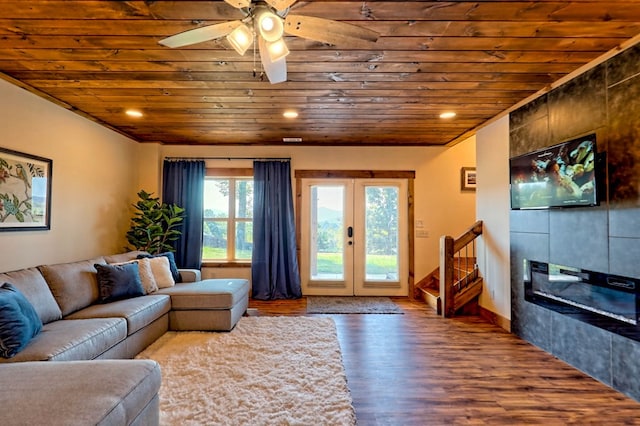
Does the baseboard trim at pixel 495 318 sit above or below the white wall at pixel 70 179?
below

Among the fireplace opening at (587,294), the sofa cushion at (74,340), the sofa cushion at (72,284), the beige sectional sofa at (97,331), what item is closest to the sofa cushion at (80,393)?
the beige sectional sofa at (97,331)

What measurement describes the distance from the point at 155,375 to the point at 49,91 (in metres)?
3.03

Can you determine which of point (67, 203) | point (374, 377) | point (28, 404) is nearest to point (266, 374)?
point (374, 377)

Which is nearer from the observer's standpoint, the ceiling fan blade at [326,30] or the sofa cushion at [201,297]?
the ceiling fan blade at [326,30]

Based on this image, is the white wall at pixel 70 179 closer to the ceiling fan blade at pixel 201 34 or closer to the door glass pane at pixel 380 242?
the ceiling fan blade at pixel 201 34

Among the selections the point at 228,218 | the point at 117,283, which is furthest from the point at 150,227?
the point at 117,283

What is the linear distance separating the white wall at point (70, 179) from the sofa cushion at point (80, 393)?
186 centimetres

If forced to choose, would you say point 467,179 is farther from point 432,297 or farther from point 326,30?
point 326,30

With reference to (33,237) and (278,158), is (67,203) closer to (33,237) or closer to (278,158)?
(33,237)

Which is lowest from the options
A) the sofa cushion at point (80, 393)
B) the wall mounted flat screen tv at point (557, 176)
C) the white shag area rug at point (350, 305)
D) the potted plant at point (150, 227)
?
the white shag area rug at point (350, 305)

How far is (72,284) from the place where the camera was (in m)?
2.85

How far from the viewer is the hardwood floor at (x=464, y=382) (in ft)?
6.82

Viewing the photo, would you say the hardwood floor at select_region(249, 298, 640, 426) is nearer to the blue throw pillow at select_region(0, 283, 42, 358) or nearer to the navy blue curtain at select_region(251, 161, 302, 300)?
the navy blue curtain at select_region(251, 161, 302, 300)

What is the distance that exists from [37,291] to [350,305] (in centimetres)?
354
